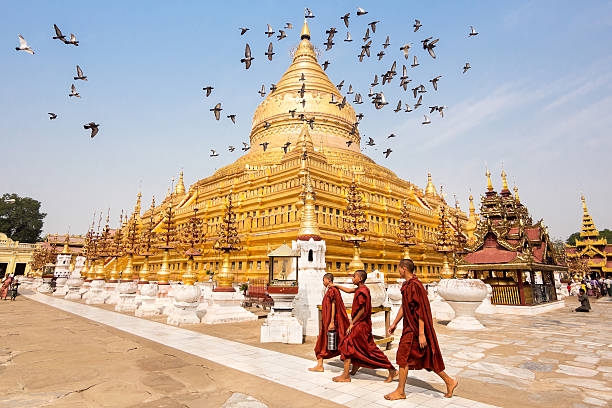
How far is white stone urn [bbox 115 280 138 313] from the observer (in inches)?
693

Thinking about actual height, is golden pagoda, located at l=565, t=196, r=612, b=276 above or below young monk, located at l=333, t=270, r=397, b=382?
above

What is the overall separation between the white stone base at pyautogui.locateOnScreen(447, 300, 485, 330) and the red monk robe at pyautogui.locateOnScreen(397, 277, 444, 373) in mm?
7804

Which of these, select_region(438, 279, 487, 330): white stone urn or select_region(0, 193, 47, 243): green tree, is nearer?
select_region(438, 279, 487, 330): white stone urn

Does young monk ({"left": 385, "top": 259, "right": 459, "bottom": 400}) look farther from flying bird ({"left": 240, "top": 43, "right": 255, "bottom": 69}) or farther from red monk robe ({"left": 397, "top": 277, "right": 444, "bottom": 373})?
flying bird ({"left": 240, "top": 43, "right": 255, "bottom": 69})

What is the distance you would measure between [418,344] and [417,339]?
0.07m

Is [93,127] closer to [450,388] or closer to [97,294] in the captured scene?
[450,388]

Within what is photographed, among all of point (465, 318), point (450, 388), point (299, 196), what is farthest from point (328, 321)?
point (299, 196)

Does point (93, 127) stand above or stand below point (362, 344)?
above

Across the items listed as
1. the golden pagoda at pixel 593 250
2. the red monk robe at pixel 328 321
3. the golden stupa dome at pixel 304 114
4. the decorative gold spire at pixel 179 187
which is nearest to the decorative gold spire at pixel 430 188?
the golden stupa dome at pixel 304 114

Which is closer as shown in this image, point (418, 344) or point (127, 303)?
point (418, 344)

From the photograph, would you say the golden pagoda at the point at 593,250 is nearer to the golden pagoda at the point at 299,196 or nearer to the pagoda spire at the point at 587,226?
the pagoda spire at the point at 587,226

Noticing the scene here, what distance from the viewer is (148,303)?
51.8 ft

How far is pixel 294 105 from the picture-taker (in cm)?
4106

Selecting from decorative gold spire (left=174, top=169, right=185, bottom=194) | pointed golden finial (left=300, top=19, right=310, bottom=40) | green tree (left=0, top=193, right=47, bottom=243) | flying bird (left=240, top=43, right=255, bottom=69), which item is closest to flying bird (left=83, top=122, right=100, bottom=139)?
flying bird (left=240, top=43, right=255, bottom=69)
